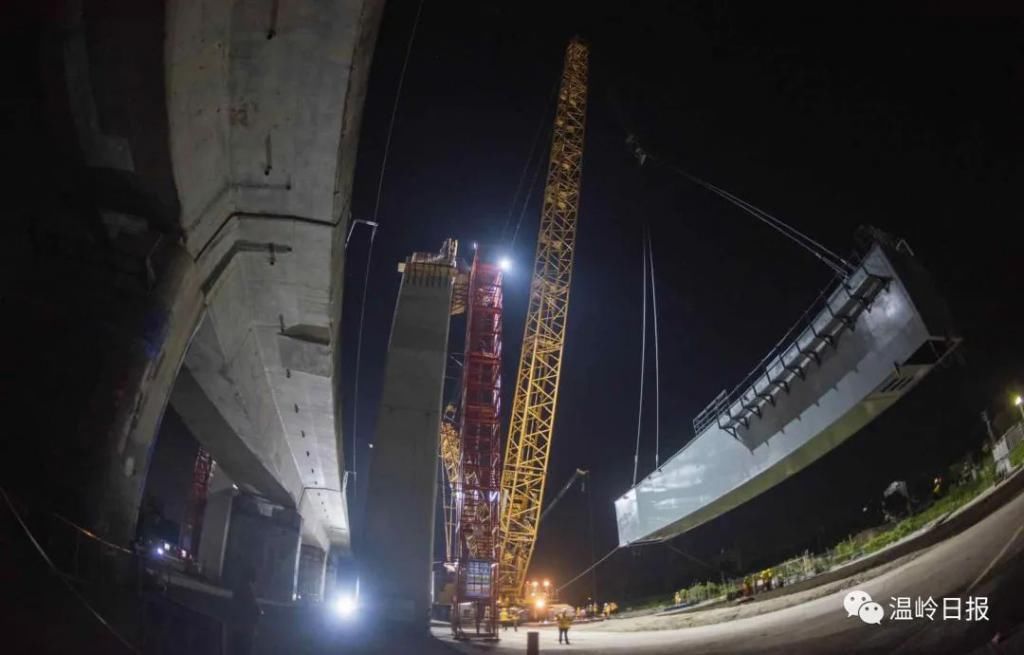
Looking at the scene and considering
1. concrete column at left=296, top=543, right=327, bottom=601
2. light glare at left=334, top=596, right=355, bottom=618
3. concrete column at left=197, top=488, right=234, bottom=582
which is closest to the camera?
light glare at left=334, top=596, right=355, bottom=618

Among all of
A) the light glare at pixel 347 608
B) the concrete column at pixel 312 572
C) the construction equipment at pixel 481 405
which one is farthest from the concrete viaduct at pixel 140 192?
the concrete column at pixel 312 572

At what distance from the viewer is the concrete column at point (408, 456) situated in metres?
11.5

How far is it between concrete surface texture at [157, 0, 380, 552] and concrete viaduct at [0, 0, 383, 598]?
0.08 feet

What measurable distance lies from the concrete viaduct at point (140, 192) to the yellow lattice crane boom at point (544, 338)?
24155mm

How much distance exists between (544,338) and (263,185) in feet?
82.7

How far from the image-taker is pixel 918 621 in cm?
776

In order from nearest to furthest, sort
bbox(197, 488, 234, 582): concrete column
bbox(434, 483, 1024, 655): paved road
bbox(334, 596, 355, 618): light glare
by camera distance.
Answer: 1. bbox(434, 483, 1024, 655): paved road
2. bbox(334, 596, 355, 618): light glare
3. bbox(197, 488, 234, 582): concrete column

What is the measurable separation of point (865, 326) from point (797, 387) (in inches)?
109

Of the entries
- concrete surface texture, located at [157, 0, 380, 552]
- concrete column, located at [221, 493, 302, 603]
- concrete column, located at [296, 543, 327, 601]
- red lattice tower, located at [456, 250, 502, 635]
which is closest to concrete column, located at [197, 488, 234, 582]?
concrete column, located at [221, 493, 302, 603]

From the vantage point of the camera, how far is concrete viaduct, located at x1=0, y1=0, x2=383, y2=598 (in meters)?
5.39

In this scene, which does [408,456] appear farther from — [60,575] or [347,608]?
[60,575]

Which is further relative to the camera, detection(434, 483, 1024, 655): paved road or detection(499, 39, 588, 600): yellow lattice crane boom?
detection(499, 39, 588, 600): yellow lattice crane boom

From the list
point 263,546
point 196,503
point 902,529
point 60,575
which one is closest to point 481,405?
point 263,546

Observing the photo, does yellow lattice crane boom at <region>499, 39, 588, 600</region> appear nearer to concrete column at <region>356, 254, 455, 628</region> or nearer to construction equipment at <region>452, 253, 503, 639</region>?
construction equipment at <region>452, 253, 503, 639</region>
